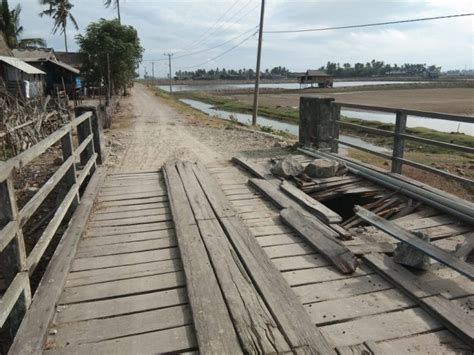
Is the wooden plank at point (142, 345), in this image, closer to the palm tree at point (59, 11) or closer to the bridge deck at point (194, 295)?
the bridge deck at point (194, 295)

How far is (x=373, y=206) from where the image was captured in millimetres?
4945

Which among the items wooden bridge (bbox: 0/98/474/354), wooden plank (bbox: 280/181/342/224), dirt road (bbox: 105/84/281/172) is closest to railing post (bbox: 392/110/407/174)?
wooden bridge (bbox: 0/98/474/354)

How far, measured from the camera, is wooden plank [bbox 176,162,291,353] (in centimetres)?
225

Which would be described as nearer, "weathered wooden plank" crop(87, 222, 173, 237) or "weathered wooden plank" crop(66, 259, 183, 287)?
"weathered wooden plank" crop(66, 259, 183, 287)

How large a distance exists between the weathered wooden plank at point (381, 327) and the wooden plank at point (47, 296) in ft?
5.72

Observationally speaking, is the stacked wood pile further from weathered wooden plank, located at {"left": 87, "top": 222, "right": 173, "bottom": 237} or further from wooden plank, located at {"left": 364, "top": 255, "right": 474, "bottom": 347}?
wooden plank, located at {"left": 364, "top": 255, "right": 474, "bottom": 347}

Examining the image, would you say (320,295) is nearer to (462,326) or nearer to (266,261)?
(266,261)

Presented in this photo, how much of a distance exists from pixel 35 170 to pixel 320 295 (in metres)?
6.73

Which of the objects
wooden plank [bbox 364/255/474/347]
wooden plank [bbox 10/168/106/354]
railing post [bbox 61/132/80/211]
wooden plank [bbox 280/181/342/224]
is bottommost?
wooden plank [bbox 10/168/106/354]

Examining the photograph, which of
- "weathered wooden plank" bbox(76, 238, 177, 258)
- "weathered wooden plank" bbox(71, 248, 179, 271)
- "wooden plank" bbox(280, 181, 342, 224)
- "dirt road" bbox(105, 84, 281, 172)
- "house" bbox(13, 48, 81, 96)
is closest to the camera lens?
"weathered wooden plank" bbox(71, 248, 179, 271)

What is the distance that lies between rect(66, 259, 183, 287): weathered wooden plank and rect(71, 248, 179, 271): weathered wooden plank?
7cm

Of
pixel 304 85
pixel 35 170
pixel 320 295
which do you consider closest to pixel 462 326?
pixel 320 295

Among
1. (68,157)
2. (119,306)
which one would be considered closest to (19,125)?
(68,157)

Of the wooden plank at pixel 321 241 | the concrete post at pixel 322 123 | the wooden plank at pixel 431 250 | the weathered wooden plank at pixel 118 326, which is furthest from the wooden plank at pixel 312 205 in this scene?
the concrete post at pixel 322 123
